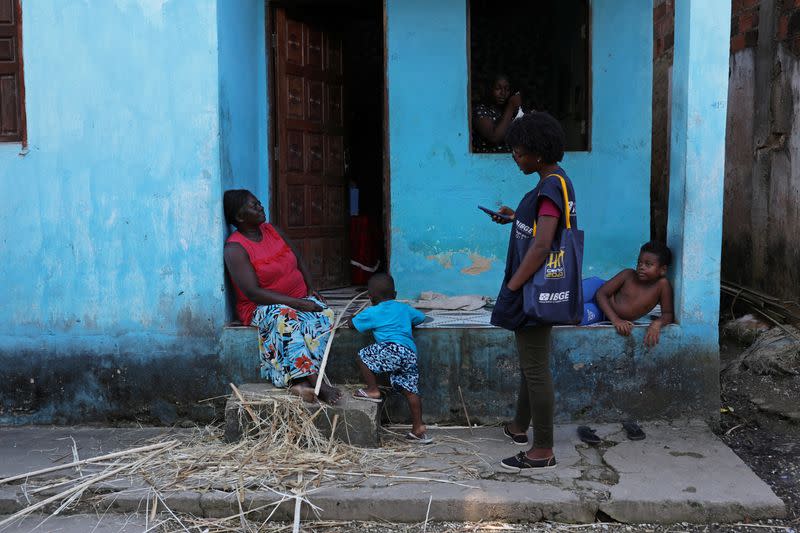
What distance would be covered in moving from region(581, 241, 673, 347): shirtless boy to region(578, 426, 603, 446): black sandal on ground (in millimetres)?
642

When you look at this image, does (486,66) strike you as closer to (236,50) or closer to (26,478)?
(236,50)

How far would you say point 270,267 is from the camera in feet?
15.8

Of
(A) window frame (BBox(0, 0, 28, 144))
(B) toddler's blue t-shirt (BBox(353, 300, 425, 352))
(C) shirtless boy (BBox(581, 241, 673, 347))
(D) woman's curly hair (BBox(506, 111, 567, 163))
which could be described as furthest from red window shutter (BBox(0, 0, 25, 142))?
(C) shirtless boy (BBox(581, 241, 673, 347))

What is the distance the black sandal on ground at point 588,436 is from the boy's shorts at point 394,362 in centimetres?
101

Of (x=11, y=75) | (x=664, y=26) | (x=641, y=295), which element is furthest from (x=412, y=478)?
(x=664, y=26)

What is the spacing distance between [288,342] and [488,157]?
2438 mm

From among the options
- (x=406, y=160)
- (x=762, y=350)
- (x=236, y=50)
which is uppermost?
(x=236, y=50)

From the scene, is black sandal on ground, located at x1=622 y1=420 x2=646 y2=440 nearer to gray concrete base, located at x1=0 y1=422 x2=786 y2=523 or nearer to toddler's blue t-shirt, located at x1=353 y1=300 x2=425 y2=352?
gray concrete base, located at x1=0 y1=422 x2=786 y2=523

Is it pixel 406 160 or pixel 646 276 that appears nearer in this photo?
pixel 646 276

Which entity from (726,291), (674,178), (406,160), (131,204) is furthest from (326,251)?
(726,291)

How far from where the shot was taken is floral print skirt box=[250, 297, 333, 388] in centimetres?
452

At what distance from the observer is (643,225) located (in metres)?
6.12

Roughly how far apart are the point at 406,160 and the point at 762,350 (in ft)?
10.0

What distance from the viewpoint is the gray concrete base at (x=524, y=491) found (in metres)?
3.65
